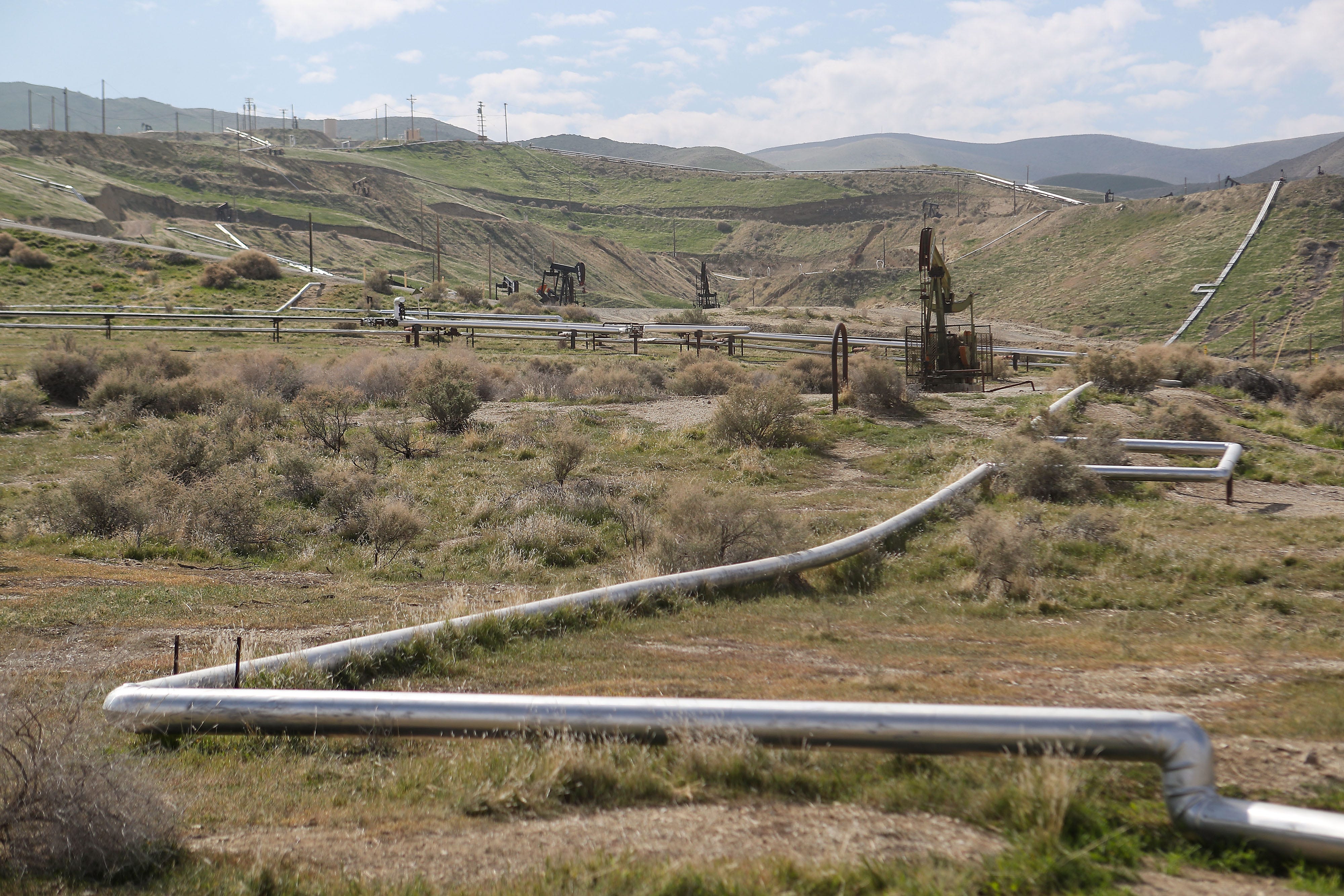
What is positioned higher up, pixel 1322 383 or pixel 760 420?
pixel 1322 383

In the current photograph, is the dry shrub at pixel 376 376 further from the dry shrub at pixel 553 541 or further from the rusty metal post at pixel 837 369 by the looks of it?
the dry shrub at pixel 553 541

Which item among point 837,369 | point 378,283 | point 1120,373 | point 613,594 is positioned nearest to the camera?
point 613,594

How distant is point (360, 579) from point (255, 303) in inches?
1962

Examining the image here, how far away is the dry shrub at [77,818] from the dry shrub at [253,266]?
2465 inches

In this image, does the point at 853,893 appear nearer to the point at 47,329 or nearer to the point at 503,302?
the point at 47,329

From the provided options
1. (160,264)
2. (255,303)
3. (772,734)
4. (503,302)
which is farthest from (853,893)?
(160,264)

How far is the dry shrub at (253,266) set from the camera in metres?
59.8

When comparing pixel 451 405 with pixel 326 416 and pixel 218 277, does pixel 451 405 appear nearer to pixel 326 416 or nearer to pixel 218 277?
pixel 326 416

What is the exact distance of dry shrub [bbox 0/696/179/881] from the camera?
386 cm

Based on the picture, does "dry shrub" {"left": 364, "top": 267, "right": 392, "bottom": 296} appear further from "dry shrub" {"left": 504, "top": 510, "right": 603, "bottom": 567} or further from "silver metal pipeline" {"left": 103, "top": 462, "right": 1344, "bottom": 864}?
"silver metal pipeline" {"left": 103, "top": 462, "right": 1344, "bottom": 864}

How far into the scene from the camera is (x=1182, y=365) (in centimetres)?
2956

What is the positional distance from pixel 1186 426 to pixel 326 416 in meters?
20.6

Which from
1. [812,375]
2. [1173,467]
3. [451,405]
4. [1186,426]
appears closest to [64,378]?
[451,405]

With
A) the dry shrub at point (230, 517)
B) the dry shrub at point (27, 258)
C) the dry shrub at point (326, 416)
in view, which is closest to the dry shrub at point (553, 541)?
the dry shrub at point (230, 517)
